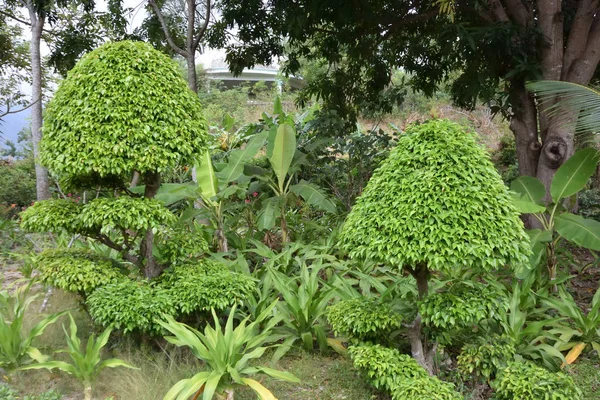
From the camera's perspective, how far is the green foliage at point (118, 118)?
12.0 feet

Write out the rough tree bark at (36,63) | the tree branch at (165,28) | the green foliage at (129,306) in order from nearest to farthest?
1. the green foliage at (129,306)
2. the rough tree bark at (36,63)
3. the tree branch at (165,28)

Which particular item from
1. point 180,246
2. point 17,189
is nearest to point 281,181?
point 180,246

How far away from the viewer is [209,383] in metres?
3.03

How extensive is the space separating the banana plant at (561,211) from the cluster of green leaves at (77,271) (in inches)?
138

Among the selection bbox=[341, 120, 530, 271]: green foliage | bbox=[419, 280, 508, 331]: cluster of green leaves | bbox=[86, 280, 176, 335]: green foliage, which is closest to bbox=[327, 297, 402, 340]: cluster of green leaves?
bbox=[419, 280, 508, 331]: cluster of green leaves

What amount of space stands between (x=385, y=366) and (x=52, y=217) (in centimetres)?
269

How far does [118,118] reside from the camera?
12.0ft

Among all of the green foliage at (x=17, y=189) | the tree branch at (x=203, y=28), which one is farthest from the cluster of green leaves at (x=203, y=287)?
the green foliage at (x=17, y=189)

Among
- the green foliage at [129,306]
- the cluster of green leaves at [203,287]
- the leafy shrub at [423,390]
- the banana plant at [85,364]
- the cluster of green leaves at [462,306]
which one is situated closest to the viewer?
the leafy shrub at [423,390]

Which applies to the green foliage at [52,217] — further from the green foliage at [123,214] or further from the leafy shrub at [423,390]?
Answer: the leafy shrub at [423,390]

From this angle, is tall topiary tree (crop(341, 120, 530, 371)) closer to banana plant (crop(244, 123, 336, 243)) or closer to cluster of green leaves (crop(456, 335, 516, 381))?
cluster of green leaves (crop(456, 335, 516, 381))

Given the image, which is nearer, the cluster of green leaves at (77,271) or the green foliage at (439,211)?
the green foliage at (439,211)

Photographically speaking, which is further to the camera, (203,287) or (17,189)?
(17,189)

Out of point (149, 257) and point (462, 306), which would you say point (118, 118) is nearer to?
point (149, 257)
